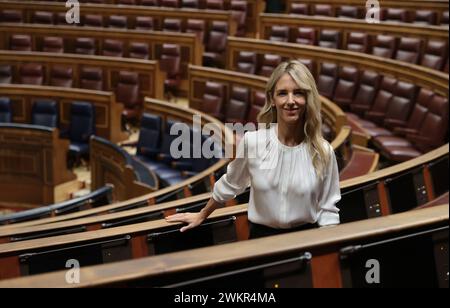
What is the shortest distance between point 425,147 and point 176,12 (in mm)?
1473

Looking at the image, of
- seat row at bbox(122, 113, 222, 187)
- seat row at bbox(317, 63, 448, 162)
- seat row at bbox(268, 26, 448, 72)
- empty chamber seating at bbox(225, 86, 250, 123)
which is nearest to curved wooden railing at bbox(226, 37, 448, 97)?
seat row at bbox(317, 63, 448, 162)

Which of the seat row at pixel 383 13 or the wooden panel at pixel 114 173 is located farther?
the seat row at pixel 383 13

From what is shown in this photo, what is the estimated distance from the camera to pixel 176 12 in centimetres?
290

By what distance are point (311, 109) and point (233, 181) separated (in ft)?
0.34

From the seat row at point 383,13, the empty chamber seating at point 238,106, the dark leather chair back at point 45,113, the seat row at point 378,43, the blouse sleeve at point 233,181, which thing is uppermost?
the seat row at point 383,13

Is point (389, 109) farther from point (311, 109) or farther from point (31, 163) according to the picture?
point (311, 109)

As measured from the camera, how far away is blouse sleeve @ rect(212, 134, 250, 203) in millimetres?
612

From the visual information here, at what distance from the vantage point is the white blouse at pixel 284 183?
23.0 inches

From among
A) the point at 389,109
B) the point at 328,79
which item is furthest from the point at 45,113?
the point at 389,109

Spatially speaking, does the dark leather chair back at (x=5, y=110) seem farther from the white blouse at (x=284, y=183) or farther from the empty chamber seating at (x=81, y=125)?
the white blouse at (x=284, y=183)

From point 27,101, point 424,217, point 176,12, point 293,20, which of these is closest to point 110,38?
point 176,12
